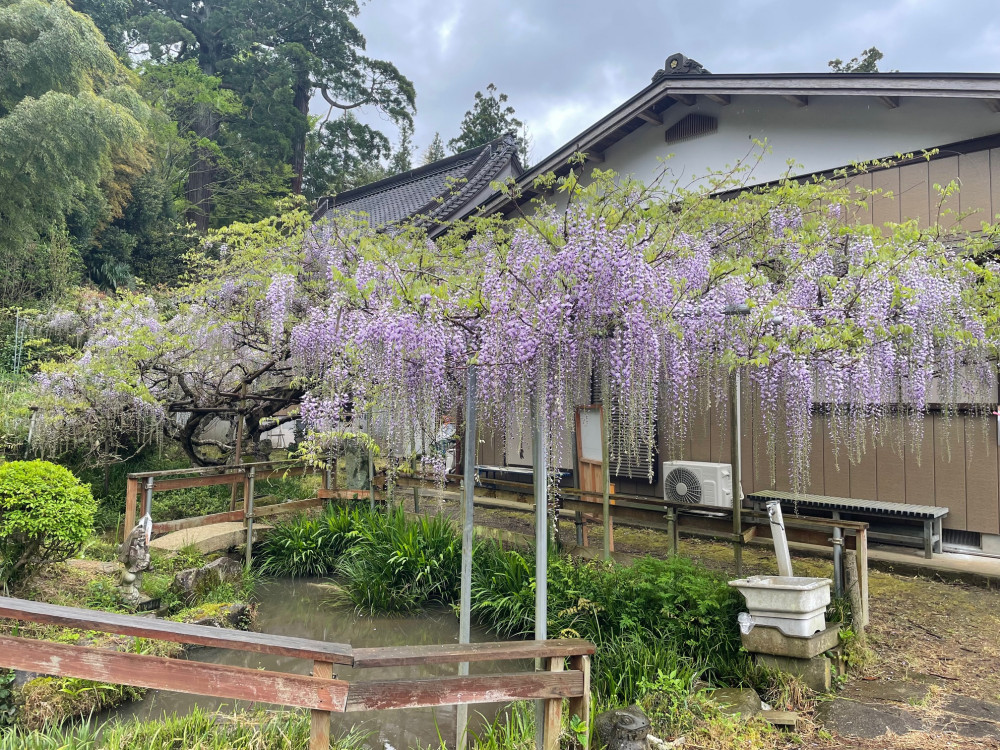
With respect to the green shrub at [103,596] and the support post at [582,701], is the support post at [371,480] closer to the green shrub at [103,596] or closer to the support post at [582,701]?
the green shrub at [103,596]

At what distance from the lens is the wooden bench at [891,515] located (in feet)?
18.8

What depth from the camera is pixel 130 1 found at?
18.8m

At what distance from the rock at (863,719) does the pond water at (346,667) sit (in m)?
1.93

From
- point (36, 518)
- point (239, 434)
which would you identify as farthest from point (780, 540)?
point (239, 434)

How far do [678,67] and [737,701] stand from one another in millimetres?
6587

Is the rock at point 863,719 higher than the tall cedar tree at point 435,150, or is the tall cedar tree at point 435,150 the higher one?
the tall cedar tree at point 435,150

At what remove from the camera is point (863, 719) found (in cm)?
328

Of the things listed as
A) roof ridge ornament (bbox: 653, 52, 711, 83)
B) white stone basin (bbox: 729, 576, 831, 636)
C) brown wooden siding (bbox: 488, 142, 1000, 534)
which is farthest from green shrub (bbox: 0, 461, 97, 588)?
roof ridge ornament (bbox: 653, 52, 711, 83)

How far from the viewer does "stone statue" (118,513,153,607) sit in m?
5.07

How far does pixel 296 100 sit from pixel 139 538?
67.2 ft

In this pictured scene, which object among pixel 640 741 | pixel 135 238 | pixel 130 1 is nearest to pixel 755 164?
pixel 640 741

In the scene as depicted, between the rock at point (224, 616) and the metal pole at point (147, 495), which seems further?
the metal pole at point (147, 495)

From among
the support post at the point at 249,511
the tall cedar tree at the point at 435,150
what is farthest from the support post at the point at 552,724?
the tall cedar tree at the point at 435,150

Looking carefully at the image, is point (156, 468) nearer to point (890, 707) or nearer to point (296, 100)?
point (890, 707)
